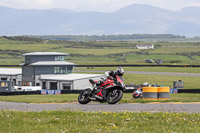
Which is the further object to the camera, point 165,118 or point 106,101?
point 106,101

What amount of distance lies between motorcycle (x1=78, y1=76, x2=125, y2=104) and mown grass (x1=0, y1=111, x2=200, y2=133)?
5.35 m

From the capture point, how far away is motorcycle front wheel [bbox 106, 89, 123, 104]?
66.7 feet

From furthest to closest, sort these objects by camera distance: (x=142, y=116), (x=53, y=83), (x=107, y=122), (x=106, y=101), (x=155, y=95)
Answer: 1. (x=53, y=83)
2. (x=155, y=95)
3. (x=106, y=101)
4. (x=142, y=116)
5. (x=107, y=122)

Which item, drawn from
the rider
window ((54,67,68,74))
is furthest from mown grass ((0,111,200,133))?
window ((54,67,68,74))

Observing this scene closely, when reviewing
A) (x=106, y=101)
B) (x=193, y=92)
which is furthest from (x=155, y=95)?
(x=193, y=92)

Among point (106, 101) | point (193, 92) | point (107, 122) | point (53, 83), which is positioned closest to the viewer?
point (107, 122)

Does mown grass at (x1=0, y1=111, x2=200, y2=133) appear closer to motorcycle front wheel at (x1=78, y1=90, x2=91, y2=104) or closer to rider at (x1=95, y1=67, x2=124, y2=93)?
rider at (x1=95, y1=67, x2=124, y2=93)

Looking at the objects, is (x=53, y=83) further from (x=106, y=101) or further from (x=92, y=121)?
(x=92, y=121)

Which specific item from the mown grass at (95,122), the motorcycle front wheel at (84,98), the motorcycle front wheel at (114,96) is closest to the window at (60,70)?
the motorcycle front wheel at (84,98)

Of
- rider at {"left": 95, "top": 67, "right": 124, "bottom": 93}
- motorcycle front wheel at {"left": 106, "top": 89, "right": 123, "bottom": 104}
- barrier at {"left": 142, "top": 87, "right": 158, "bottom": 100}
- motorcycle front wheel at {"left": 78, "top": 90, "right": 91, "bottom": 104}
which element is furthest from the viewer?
barrier at {"left": 142, "top": 87, "right": 158, "bottom": 100}

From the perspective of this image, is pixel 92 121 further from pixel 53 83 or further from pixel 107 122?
pixel 53 83

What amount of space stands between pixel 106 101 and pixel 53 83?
1913 inches

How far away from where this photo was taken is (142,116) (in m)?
14.5

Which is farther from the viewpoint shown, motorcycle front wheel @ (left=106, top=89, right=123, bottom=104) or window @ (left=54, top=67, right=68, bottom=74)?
window @ (left=54, top=67, right=68, bottom=74)
